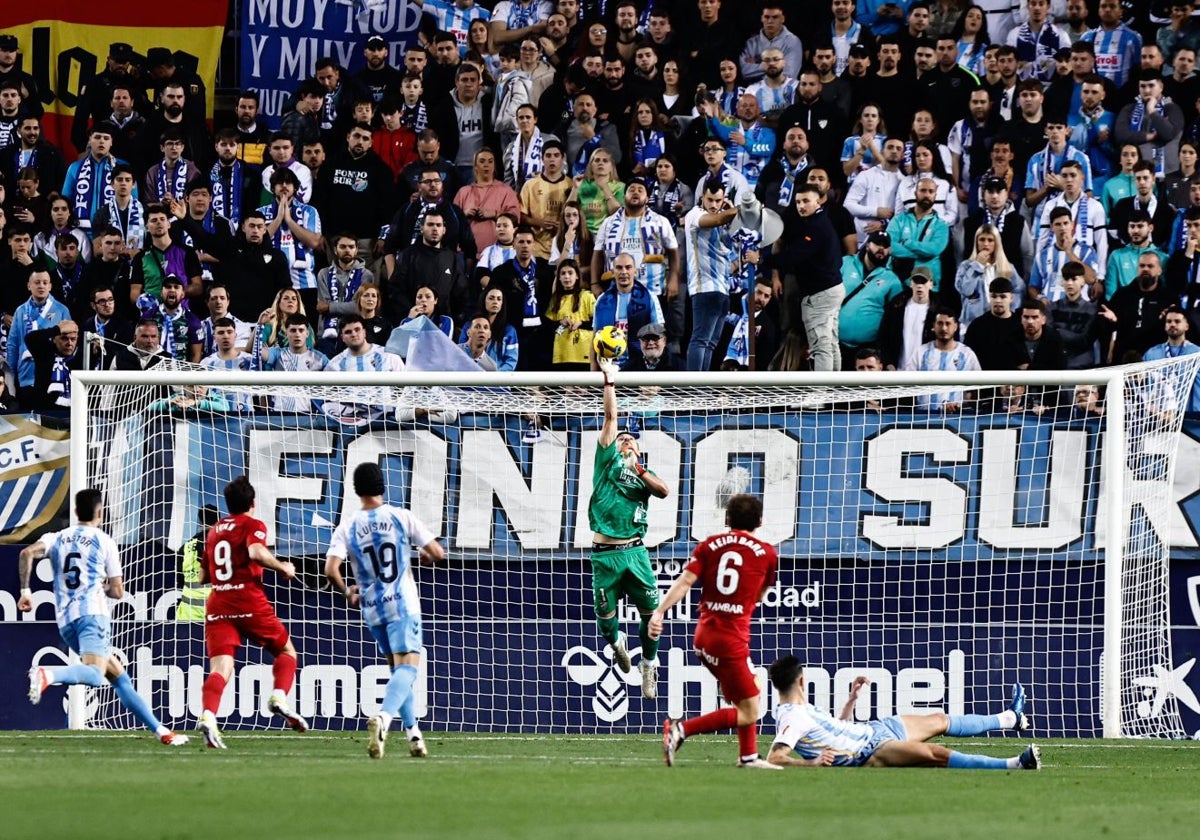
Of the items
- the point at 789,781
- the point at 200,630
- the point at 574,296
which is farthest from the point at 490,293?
the point at 789,781

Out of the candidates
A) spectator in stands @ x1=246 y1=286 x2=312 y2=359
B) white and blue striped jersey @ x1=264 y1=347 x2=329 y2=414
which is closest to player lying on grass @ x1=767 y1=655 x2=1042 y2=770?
white and blue striped jersey @ x1=264 y1=347 x2=329 y2=414

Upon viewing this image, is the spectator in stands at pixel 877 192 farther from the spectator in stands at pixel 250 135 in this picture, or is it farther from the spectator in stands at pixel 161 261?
the spectator in stands at pixel 161 261

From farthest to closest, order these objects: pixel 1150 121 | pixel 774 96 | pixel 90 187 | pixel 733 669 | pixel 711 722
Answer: pixel 774 96, pixel 90 187, pixel 1150 121, pixel 711 722, pixel 733 669

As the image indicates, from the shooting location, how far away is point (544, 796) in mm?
10305

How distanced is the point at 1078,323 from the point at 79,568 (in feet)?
32.3

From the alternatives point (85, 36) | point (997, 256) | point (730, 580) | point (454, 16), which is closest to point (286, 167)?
point (454, 16)

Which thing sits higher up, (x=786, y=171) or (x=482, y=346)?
(x=786, y=171)

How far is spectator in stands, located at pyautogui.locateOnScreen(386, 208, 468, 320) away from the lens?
19.5 m

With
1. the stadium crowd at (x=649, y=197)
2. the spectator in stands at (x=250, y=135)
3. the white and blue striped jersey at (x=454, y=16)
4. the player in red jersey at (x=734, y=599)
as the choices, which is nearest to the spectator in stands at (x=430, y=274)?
the stadium crowd at (x=649, y=197)

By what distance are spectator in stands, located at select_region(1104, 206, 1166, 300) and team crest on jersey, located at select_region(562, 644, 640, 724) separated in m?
6.22

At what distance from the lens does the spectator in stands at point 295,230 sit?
20.3 metres

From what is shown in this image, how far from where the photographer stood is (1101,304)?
61.2 ft

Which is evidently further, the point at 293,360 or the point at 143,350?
the point at 293,360

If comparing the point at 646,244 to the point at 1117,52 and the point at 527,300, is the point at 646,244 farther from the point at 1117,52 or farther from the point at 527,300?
the point at 1117,52
